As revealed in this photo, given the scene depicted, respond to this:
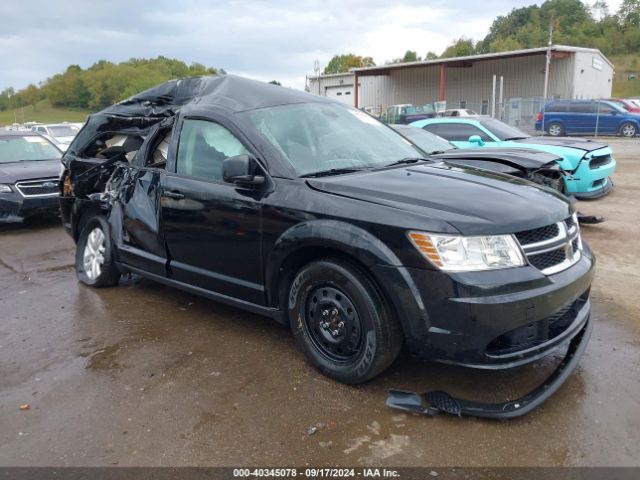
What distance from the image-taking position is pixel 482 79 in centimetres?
4212

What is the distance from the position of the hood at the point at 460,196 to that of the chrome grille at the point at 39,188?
21.8 feet

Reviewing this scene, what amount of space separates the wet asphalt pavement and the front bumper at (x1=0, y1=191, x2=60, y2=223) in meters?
3.90

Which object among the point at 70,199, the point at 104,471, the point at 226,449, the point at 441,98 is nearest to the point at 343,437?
the point at 226,449

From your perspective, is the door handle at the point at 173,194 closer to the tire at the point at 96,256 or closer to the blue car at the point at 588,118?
the tire at the point at 96,256

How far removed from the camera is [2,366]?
390cm

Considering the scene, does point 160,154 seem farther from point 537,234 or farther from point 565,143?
point 565,143

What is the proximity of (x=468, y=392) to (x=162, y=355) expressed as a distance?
2.14 m

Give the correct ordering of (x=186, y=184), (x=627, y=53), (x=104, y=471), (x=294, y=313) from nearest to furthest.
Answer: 1. (x=104, y=471)
2. (x=294, y=313)
3. (x=186, y=184)
4. (x=627, y=53)

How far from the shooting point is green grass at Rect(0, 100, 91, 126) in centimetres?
6531

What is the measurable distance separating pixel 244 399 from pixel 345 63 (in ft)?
345

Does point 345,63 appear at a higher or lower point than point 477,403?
higher

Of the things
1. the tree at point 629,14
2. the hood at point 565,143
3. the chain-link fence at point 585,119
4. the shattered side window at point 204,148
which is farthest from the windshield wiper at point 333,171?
the tree at point 629,14

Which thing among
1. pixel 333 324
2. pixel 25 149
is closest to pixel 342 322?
pixel 333 324

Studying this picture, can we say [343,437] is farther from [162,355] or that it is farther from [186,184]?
[186,184]
